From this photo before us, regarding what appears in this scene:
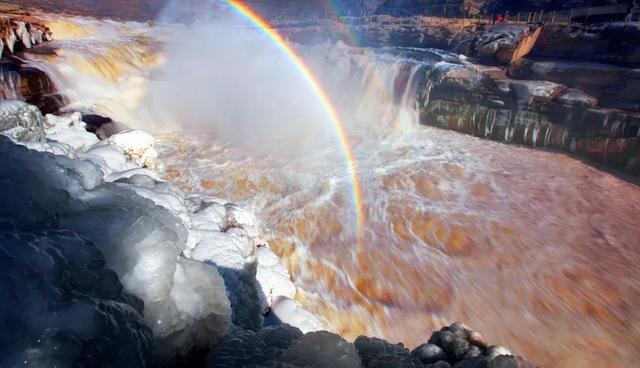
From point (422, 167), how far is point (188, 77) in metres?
7.75

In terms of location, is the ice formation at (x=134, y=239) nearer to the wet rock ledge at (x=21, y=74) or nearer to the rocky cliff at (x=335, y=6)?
the wet rock ledge at (x=21, y=74)

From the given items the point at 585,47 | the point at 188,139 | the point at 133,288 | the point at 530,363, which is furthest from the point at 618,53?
the point at 133,288

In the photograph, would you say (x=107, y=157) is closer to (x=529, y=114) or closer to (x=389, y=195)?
(x=389, y=195)

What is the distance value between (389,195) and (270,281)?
356 centimetres

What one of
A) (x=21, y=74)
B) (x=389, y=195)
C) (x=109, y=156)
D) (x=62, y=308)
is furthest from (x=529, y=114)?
(x=21, y=74)

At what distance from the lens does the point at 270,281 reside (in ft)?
10.9

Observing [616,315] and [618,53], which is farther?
[618,53]

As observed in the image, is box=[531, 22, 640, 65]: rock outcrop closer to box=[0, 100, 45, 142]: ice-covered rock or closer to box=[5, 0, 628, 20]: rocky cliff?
box=[5, 0, 628, 20]: rocky cliff

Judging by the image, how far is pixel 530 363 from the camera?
336 centimetres

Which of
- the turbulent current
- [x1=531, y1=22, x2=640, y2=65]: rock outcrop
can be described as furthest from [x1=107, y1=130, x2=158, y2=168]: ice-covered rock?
[x1=531, y1=22, x2=640, y2=65]: rock outcrop

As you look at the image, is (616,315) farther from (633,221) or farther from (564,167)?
(564,167)

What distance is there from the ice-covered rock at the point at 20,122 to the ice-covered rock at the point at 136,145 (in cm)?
88

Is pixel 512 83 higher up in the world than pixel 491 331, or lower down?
higher up

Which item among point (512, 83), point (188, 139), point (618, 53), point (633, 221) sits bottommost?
point (633, 221)
